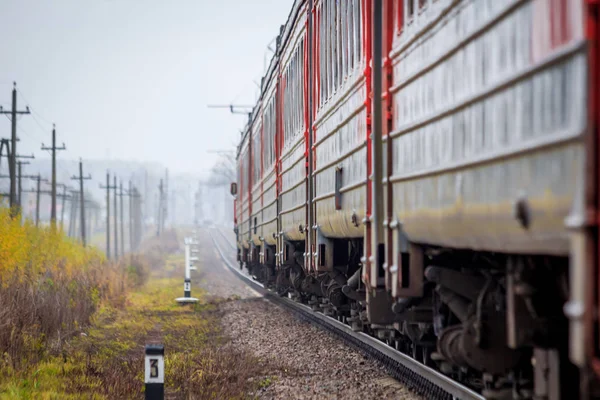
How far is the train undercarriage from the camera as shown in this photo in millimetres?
3947

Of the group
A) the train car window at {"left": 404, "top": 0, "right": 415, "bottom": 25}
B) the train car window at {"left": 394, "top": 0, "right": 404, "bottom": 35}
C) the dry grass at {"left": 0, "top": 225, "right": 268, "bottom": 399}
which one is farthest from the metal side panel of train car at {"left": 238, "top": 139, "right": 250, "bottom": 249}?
the train car window at {"left": 404, "top": 0, "right": 415, "bottom": 25}

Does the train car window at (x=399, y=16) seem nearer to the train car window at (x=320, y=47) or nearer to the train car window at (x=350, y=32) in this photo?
the train car window at (x=350, y=32)

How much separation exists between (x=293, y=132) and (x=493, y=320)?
7053 millimetres

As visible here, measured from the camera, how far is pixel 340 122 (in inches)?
305

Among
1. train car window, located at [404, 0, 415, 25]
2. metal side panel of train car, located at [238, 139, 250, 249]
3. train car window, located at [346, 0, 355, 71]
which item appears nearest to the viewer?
train car window, located at [404, 0, 415, 25]

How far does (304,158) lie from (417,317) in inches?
158

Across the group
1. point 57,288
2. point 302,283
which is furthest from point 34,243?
point 302,283

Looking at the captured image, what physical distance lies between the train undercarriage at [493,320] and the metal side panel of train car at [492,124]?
0.31 metres

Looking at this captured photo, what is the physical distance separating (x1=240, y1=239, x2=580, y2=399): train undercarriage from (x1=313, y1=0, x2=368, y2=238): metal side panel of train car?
642 millimetres

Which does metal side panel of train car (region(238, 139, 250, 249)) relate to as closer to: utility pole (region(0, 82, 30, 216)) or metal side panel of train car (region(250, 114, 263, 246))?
metal side panel of train car (region(250, 114, 263, 246))

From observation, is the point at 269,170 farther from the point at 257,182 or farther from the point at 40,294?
the point at 40,294

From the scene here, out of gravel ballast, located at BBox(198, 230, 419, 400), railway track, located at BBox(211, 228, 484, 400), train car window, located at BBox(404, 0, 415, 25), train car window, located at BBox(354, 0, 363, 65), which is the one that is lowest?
gravel ballast, located at BBox(198, 230, 419, 400)

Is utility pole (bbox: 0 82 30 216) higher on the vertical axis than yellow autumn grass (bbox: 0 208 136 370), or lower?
higher

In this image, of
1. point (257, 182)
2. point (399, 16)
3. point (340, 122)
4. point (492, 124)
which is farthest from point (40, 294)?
point (492, 124)
